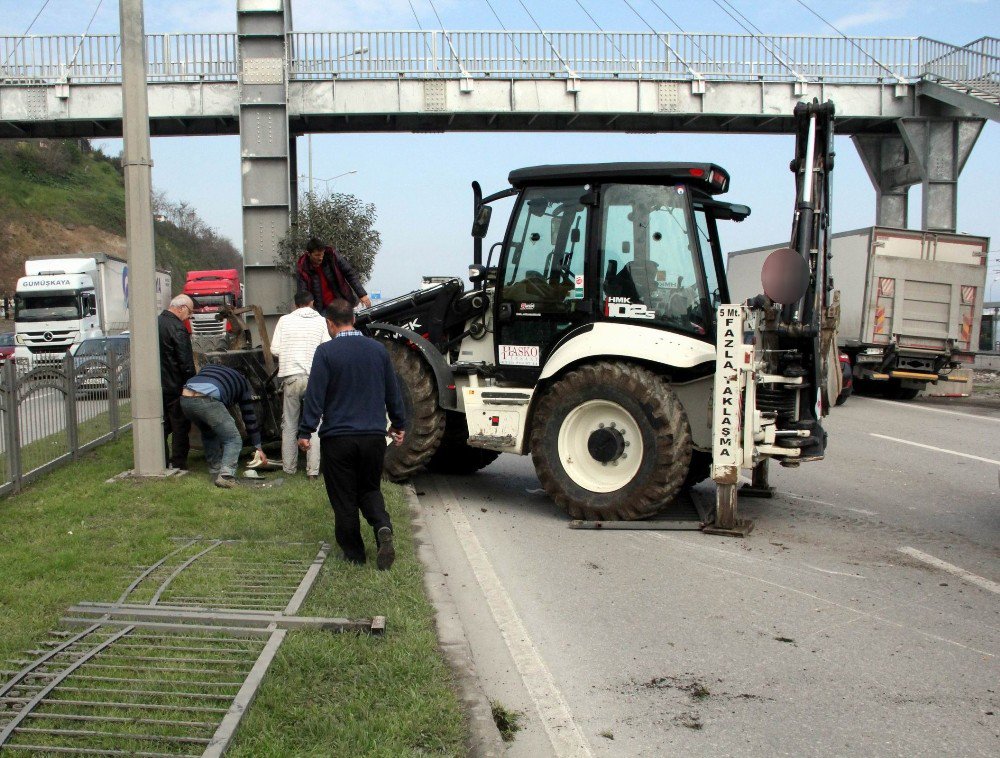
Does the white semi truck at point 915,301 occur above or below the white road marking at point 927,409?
above

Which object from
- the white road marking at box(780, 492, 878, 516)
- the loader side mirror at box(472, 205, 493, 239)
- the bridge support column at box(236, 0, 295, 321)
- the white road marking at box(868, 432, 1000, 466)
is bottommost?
the white road marking at box(868, 432, 1000, 466)

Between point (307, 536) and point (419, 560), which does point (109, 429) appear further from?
point (419, 560)

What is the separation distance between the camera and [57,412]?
1013cm

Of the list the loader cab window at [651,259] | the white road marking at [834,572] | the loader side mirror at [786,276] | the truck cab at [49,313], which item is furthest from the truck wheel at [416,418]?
the truck cab at [49,313]

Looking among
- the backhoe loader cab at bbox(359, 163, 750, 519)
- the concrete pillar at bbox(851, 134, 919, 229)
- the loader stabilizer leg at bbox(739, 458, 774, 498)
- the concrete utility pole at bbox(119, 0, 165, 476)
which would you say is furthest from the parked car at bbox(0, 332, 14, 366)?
the loader stabilizer leg at bbox(739, 458, 774, 498)

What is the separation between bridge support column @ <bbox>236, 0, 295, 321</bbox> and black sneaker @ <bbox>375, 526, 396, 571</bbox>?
16.0 meters

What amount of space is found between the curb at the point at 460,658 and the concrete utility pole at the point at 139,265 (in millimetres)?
3182

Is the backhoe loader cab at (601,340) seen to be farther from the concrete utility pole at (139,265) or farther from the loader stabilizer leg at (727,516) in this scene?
the concrete utility pole at (139,265)

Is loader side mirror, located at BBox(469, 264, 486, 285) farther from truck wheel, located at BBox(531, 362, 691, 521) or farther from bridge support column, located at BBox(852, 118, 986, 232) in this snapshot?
bridge support column, located at BBox(852, 118, 986, 232)

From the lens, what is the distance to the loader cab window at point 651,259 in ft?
26.4

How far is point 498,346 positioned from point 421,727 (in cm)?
522

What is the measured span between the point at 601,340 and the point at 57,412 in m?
5.91

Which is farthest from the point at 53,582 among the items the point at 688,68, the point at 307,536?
the point at 688,68

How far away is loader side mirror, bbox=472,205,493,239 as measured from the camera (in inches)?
333
